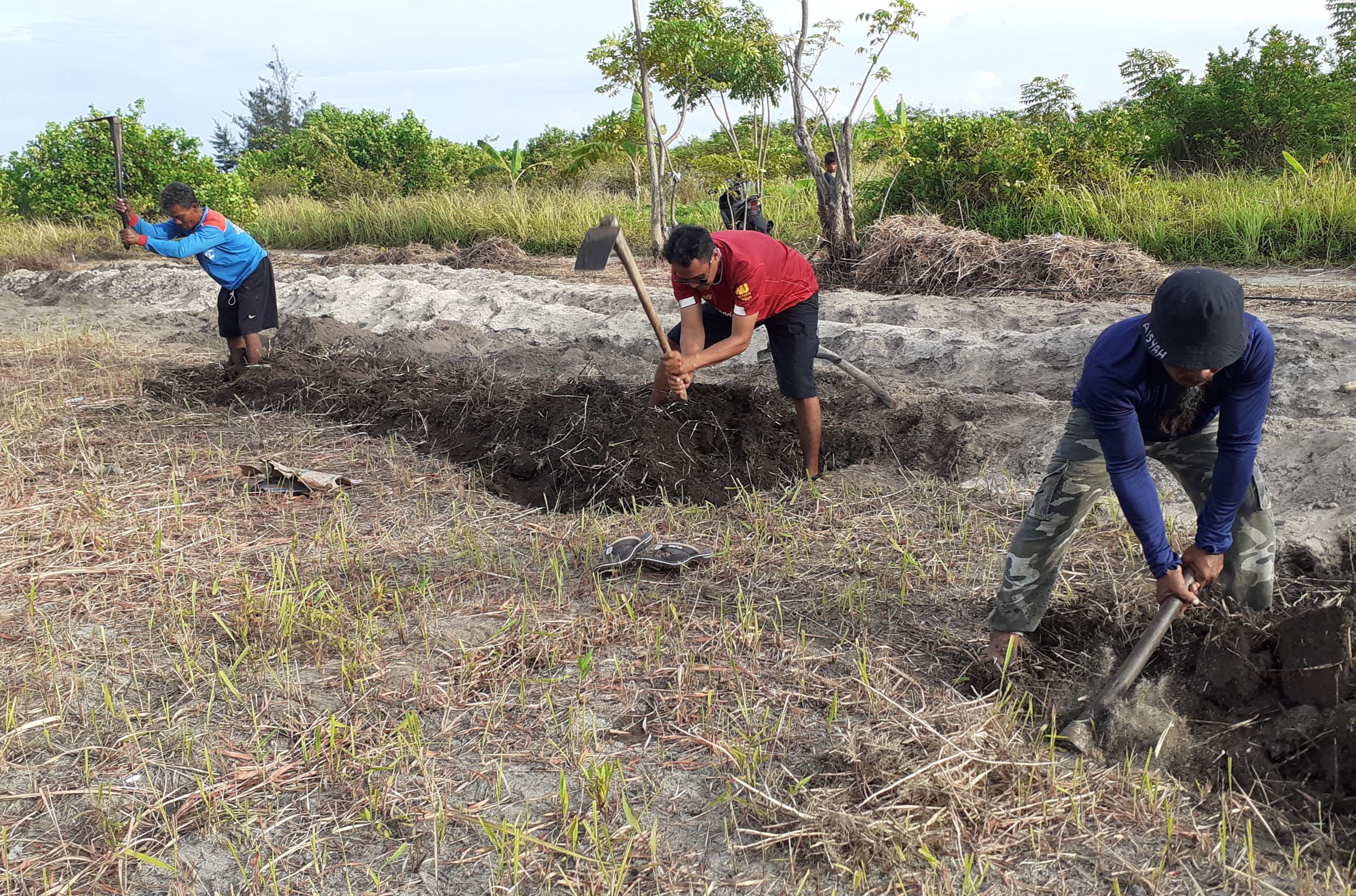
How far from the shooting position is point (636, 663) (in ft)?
10.4

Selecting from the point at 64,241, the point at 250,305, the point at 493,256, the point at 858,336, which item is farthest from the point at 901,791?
the point at 64,241

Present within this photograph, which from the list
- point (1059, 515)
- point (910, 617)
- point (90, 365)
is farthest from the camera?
point (90, 365)

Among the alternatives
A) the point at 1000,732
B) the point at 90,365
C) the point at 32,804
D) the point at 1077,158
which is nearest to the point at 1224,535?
the point at 1000,732

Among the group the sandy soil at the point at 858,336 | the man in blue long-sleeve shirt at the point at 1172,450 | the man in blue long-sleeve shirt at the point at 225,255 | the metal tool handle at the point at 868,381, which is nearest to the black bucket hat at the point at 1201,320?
the man in blue long-sleeve shirt at the point at 1172,450

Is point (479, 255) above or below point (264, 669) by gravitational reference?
above

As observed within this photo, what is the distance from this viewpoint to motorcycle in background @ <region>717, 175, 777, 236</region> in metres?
11.5

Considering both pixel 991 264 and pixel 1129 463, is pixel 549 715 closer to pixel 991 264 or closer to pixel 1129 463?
pixel 1129 463

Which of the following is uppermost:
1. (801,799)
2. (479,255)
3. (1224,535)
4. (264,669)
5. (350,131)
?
(350,131)

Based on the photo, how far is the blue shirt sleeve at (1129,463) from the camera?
8.24ft

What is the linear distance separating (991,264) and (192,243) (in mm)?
7173

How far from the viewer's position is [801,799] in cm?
247

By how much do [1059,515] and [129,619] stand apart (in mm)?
3177

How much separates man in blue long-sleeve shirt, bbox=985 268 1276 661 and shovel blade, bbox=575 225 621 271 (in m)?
2.30

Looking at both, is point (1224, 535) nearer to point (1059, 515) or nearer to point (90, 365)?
point (1059, 515)
